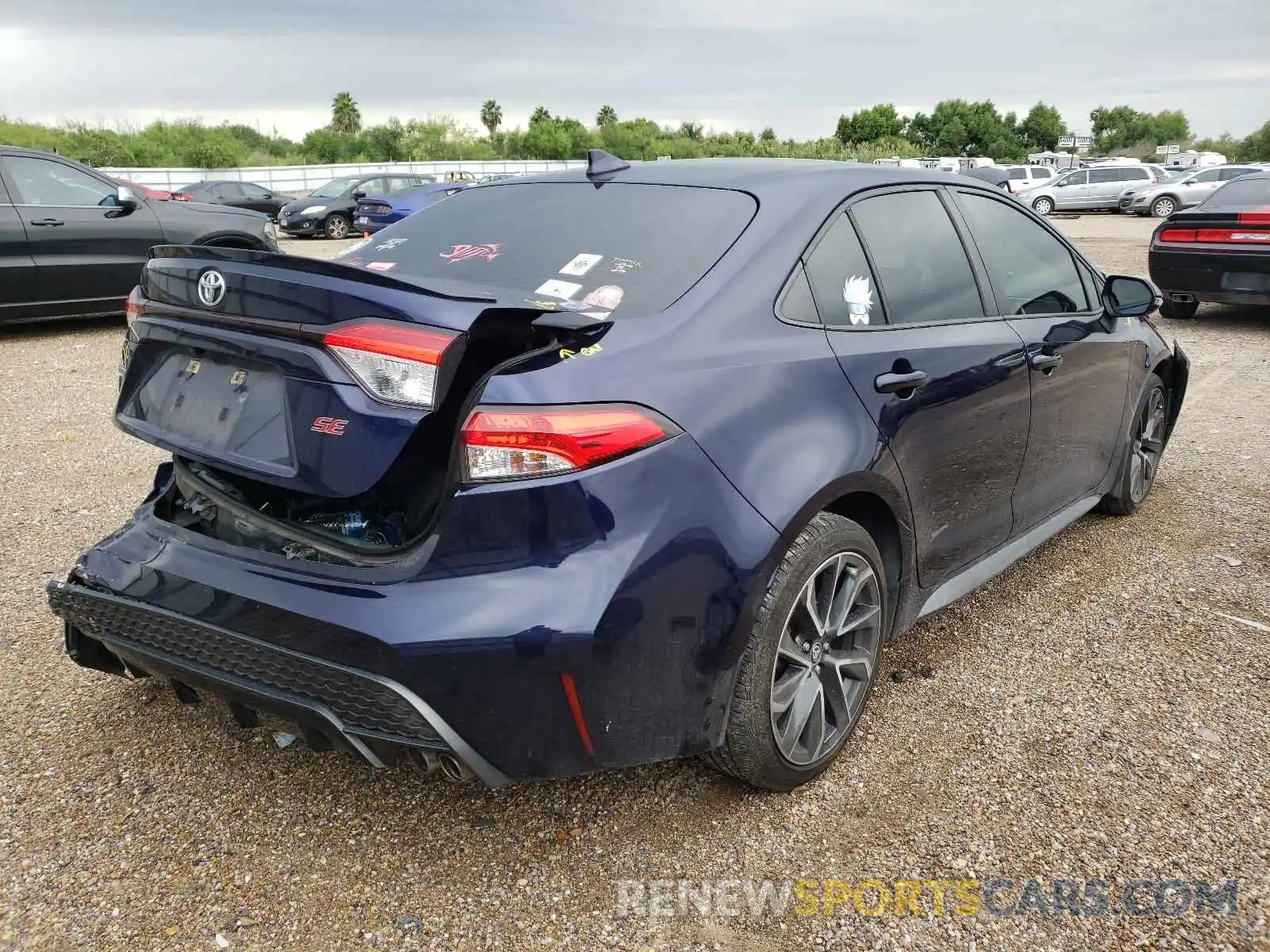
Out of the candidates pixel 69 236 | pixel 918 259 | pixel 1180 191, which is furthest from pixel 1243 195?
pixel 1180 191

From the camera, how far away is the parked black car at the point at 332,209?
72.2 feet

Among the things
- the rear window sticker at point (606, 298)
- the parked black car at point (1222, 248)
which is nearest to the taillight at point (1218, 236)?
the parked black car at point (1222, 248)

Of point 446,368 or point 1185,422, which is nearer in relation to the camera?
point 446,368

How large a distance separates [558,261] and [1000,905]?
1937mm

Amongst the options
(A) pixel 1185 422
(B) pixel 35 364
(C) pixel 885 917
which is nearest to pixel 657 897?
(C) pixel 885 917

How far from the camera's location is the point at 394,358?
6.57ft

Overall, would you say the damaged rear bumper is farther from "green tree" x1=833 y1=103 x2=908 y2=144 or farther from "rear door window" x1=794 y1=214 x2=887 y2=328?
"green tree" x1=833 y1=103 x2=908 y2=144

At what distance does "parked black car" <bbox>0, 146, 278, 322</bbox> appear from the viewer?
8320 millimetres

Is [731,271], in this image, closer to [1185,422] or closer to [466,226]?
[466,226]

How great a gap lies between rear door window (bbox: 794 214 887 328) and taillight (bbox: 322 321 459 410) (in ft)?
3.60

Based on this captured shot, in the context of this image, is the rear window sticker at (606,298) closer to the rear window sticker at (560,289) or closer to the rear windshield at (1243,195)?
the rear window sticker at (560,289)

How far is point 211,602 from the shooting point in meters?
2.20

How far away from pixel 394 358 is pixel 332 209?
22.0m

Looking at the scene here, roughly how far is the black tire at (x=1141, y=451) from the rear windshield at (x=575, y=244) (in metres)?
2.60
